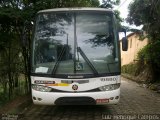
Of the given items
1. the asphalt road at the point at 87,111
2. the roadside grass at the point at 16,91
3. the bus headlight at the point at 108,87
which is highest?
the bus headlight at the point at 108,87

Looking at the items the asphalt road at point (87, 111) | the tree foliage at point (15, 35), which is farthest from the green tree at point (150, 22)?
the asphalt road at point (87, 111)

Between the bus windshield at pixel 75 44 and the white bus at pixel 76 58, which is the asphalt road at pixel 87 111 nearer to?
the white bus at pixel 76 58

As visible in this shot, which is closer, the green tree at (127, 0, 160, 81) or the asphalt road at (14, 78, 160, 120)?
the asphalt road at (14, 78, 160, 120)

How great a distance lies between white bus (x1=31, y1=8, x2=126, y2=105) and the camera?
8.95m

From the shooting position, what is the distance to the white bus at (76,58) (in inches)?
352

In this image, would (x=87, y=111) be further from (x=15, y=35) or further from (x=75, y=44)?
(x=15, y=35)

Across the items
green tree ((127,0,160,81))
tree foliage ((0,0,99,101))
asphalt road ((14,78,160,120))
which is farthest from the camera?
green tree ((127,0,160,81))

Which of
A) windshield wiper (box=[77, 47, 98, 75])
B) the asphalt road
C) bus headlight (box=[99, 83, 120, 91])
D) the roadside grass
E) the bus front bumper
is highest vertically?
windshield wiper (box=[77, 47, 98, 75])

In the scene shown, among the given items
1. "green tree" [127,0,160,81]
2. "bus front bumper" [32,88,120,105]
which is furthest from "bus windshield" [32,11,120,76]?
"green tree" [127,0,160,81]

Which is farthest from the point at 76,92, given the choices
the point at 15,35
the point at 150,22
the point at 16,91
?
the point at 150,22

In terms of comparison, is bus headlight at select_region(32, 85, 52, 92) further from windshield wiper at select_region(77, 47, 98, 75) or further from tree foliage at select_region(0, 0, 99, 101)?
tree foliage at select_region(0, 0, 99, 101)

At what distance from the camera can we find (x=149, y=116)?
9.48 metres

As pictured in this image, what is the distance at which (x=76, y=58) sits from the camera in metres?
9.13

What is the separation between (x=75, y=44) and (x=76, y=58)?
43 centimetres
